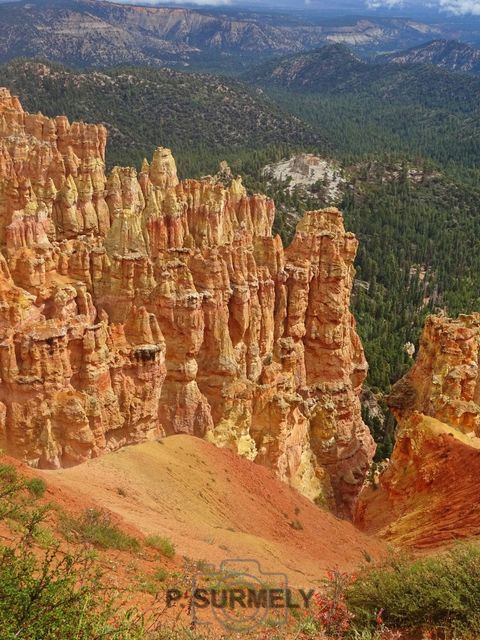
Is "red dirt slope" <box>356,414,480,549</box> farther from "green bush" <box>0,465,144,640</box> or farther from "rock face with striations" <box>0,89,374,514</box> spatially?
"green bush" <box>0,465,144,640</box>

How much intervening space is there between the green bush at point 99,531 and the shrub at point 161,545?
266 mm

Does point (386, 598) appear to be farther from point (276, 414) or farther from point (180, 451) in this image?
point (276, 414)

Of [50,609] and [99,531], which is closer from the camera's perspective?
[50,609]

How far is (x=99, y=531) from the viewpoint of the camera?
10.4 meters

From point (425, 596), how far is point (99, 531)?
5309mm

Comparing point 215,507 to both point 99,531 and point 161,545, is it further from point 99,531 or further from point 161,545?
point 99,531

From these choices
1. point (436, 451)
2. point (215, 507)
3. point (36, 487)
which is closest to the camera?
point (36, 487)

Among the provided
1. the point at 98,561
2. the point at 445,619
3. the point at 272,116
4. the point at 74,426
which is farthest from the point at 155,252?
the point at 272,116

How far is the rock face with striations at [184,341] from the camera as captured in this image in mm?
16406

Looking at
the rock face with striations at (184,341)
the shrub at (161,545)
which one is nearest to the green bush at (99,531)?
the shrub at (161,545)

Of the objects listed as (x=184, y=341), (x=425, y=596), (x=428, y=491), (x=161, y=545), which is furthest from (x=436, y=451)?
(x=161, y=545)

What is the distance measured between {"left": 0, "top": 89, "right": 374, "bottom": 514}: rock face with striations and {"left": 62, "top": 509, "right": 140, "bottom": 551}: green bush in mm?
5703

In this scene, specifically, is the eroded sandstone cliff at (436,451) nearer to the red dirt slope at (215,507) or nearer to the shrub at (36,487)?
the red dirt slope at (215,507)

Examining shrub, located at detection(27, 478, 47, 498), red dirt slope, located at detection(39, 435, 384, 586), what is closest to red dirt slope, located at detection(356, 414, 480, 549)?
red dirt slope, located at detection(39, 435, 384, 586)
